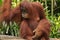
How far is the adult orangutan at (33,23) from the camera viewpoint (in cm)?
383

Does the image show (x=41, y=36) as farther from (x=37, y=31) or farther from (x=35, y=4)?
(x=35, y=4)

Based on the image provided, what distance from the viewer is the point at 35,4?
3.91 meters

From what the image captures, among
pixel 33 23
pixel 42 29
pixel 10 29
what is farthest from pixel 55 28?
Result: pixel 42 29

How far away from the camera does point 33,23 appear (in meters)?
3.95

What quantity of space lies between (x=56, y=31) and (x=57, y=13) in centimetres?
128

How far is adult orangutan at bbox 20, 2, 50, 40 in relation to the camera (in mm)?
3826

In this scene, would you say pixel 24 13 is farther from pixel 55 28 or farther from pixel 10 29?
pixel 55 28

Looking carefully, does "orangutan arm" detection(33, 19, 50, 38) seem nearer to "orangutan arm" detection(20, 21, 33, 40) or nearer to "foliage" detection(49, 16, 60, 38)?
"orangutan arm" detection(20, 21, 33, 40)

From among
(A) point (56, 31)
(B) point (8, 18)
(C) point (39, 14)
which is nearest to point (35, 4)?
(C) point (39, 14)

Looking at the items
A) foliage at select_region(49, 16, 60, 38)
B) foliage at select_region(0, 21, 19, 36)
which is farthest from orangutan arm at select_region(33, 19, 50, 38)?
foliage at select_region(49, 16, 60, 38)

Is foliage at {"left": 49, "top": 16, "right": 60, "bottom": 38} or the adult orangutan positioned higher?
the adult orangutan

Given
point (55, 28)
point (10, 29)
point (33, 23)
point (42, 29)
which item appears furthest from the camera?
point (55, 28)

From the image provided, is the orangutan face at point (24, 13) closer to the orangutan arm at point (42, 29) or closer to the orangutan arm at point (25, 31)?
the orangutan arm at point (25, 31)

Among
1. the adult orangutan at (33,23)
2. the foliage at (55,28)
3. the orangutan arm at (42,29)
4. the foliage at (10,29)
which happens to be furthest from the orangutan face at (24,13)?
the foliage at (55,28)
